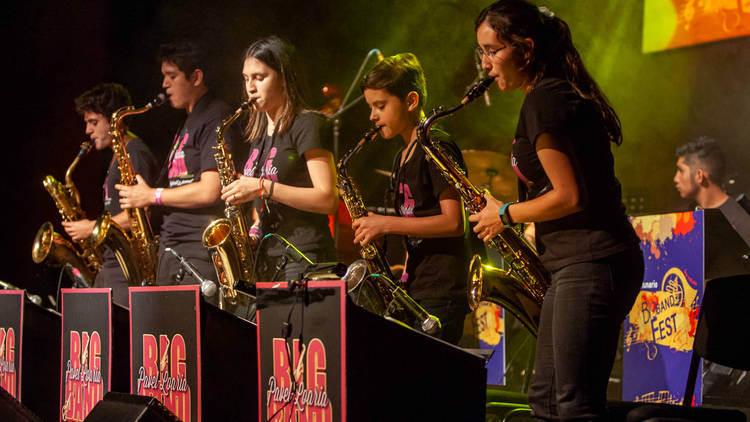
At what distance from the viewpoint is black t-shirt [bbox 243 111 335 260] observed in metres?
3.44

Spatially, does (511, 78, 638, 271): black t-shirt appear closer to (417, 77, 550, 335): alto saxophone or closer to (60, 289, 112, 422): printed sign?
(417, 77, 550, 335): alto saxophone

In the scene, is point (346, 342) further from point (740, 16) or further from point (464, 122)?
point (740, 16)

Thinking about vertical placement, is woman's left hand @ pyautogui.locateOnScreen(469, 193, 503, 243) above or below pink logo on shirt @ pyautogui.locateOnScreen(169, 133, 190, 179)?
below

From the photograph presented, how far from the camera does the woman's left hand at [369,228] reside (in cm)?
307

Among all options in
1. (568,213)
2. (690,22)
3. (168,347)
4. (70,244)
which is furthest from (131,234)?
(690,22)

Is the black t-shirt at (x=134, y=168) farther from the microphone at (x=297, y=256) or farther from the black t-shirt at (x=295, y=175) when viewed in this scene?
the microphone at (x=297, y=256)

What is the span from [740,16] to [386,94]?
377cm

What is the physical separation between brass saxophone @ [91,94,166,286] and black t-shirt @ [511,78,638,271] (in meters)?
3.23

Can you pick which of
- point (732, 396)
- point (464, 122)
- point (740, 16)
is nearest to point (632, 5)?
point (740, 16)

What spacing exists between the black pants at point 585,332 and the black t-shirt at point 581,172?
52mm

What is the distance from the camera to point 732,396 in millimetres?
4121

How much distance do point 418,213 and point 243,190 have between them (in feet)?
2.89

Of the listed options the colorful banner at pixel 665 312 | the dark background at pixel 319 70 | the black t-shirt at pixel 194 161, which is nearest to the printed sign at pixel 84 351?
the black t-shirt at pixel 194 161

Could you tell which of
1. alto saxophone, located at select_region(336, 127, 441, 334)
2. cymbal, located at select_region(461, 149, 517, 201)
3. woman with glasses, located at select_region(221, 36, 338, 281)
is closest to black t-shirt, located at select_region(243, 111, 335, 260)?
woman with glasses, located at select_region(221, 36, 338, 281)
